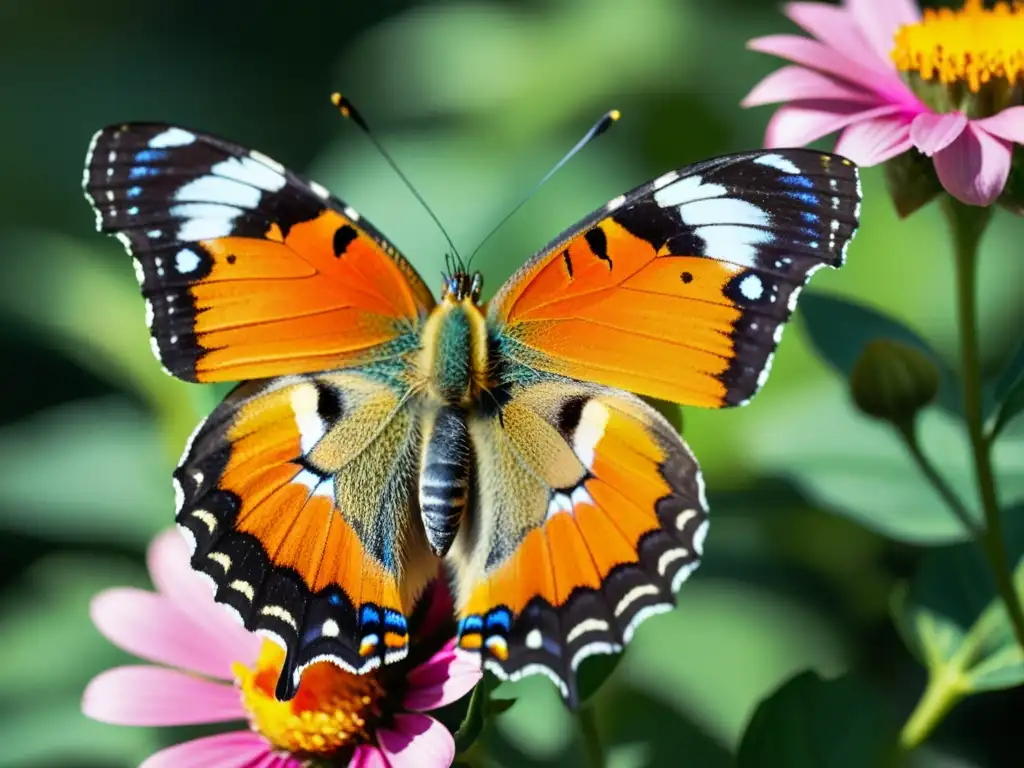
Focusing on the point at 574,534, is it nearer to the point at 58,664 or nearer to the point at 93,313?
the point at 58,664

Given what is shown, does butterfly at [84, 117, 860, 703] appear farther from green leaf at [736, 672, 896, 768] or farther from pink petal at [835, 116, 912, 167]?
green leaf at [736, 672, 896, 768]

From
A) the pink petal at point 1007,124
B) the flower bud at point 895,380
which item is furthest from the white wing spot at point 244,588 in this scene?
the pink petal at point 1007,124

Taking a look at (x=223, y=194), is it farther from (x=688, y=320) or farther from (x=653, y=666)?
(x=653, y=666)

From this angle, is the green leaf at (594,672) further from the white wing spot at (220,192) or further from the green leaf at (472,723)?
the white wing spot at (220,192)

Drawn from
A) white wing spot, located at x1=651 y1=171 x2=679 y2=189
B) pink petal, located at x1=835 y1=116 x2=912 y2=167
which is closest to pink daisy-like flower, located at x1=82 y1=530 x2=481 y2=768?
white wing spot, located at x1=651 y1=171 x2=679 y2=189

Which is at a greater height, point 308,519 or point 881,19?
point 881,19

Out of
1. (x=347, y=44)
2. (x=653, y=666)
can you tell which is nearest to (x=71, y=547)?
(x=653, y=666)

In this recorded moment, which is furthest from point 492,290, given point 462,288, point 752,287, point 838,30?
point 752,287
